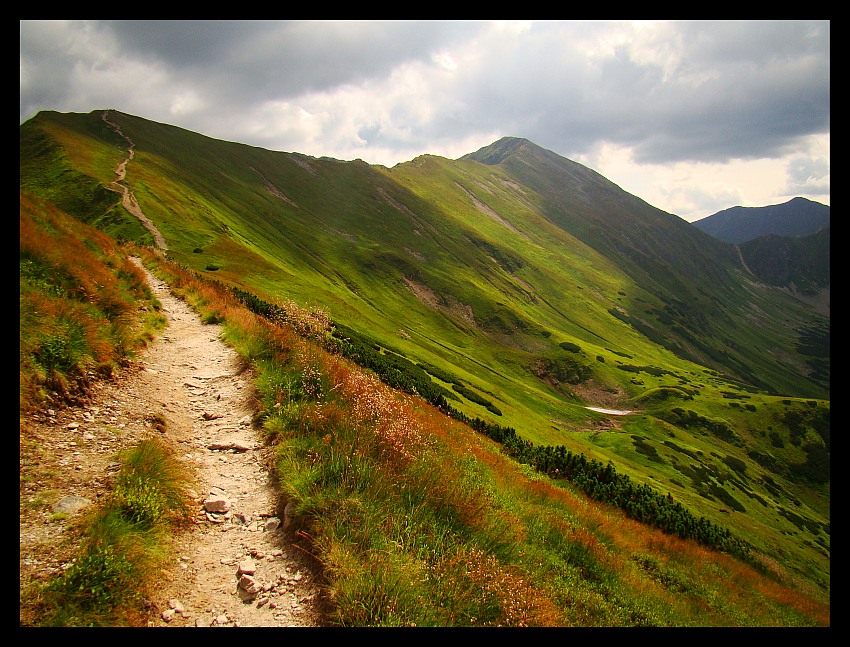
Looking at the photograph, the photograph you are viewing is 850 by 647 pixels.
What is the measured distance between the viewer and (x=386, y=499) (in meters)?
6.64

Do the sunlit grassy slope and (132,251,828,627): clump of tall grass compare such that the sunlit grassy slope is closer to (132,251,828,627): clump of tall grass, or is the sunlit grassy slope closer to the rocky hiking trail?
(132,251,828,627): clump of tall grass

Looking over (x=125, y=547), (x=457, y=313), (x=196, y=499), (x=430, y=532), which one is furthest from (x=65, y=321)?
(x=457, y=313)

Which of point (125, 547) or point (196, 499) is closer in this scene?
point (125, 547)

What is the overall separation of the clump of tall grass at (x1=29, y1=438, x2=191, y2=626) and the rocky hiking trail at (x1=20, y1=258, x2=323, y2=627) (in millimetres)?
205

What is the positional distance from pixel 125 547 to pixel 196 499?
177cm

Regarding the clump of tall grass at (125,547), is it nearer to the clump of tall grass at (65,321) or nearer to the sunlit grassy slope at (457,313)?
the clump of tall grass at (65,321)

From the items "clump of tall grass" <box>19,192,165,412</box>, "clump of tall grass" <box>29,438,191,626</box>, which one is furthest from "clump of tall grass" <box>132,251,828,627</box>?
"clump of tall grass" <box>19,192,165,412</box>

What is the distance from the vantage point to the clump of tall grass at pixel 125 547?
4133 millimetres

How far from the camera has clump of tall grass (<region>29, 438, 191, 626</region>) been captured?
13.6 feet

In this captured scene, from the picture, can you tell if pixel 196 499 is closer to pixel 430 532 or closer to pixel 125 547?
pixel 125 547

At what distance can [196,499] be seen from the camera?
6.73 metres

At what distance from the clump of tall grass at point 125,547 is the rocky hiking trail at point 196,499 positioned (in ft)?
0.67

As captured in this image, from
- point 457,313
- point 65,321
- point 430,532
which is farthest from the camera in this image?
point 457,313

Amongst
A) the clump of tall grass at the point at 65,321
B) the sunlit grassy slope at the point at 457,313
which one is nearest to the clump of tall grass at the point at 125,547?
the clump of tall grass at the point at 65,321
